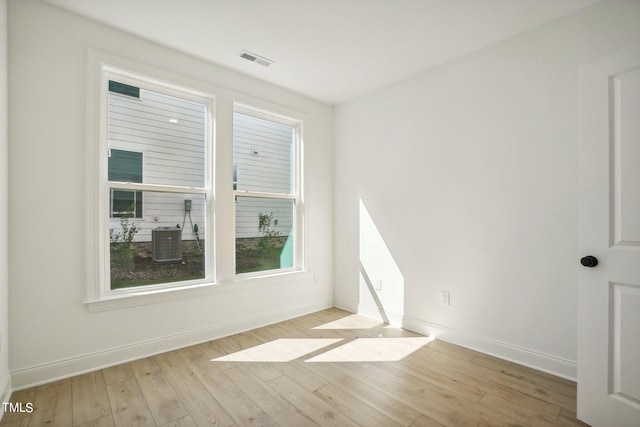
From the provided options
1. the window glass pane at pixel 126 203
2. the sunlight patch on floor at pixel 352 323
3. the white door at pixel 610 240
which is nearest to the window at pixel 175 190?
Answer: the window glass pane at pixel 126 203

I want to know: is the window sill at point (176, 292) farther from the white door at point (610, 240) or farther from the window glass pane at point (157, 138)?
the white door at point (610, 240)

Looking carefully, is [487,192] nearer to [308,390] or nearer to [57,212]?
[308,390]

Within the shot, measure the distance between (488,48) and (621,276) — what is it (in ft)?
6.88

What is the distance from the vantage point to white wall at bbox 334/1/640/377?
2289 mm

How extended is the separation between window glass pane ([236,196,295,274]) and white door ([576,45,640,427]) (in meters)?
2.83

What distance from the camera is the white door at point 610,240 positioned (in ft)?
5.34

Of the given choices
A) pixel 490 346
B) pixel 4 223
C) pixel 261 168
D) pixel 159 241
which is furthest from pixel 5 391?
pixel 490 346

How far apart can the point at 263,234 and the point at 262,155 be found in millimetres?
931

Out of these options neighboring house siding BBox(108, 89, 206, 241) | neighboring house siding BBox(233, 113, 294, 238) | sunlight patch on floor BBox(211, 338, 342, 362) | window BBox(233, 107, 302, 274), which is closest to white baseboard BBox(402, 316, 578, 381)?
sunlight patch on floor BBox(211, 338, 342, 362)

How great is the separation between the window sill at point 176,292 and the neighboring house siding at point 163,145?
49 centimetres

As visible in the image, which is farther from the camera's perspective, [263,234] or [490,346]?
[263,234]

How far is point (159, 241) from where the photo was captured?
2848 millimetres

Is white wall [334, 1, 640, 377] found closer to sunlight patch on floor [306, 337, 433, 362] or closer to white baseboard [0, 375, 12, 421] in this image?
sunlight patch on floor [306, 337, 433, 362]

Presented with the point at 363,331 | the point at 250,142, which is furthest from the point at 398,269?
the point at 250,142
